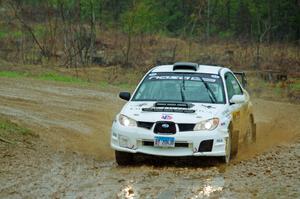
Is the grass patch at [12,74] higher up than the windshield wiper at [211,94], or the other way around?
the windshield wiper at [211,94]

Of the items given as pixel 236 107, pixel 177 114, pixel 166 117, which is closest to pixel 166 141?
pixel 166 117

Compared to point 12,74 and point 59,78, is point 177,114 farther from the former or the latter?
point 12,74

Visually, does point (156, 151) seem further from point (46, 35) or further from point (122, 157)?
point (46, 35)

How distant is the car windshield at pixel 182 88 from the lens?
11422mm

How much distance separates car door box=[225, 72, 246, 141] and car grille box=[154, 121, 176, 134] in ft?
4.65

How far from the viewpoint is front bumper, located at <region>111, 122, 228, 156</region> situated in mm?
10180

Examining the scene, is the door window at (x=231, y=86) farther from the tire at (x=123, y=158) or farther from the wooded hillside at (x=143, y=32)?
the wooded hillside at (x=143, y=32)

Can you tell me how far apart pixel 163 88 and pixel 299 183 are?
135 inches

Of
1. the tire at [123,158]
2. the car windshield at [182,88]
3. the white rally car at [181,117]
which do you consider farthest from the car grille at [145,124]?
the car windshield at [182,88]

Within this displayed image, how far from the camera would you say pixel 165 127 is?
1023cm

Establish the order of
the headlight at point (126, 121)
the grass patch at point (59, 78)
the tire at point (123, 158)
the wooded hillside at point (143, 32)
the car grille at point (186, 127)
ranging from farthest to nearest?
the wooded hillside at point (143, 32), the grass patch at point (59, 78), the tire at point (123, 158), the headlight at point (126, 121), the car grille at point (186, 127)

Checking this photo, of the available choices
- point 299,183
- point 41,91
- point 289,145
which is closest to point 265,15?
point 41,91

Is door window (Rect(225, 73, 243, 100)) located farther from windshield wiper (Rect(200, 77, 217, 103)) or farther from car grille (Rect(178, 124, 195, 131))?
car grille (Rect(178, 124, 195, 131))

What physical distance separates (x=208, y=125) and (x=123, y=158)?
1.38 meters
